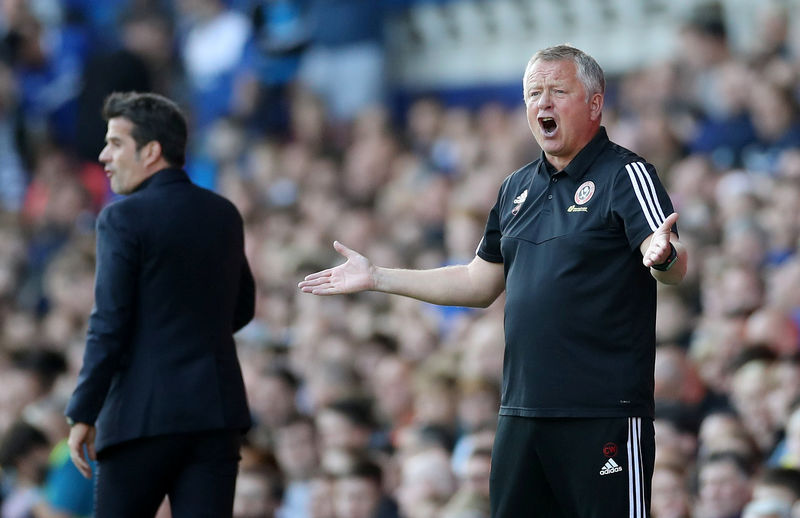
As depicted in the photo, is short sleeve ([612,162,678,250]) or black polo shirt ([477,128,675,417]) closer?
short sleeve ([612,162,678,250])

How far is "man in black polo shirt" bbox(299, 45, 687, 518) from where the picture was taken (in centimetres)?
433

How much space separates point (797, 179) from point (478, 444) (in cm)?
310

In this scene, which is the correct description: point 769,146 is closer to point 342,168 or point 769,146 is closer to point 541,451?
point 342,168

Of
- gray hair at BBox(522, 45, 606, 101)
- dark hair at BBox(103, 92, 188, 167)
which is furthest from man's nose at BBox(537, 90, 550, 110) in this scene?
dark hair at BBox(103, 92, 188, 167)

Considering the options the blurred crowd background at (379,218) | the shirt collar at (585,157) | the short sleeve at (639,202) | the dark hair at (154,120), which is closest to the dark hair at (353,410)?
the blurred crowd background at (379,218)

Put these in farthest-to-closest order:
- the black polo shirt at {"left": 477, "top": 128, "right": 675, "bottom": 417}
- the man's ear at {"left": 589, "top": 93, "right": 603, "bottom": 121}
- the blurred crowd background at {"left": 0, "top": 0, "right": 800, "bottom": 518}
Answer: the blurred crowd background at {"left": 0, "top": 0, "right": 800, "bottom": 518} → the man's ear at {"left": 589, "top": 93, "right": 603, "bottom": 121} → the black polo shirt at {"left": 477, "top": 128, "right": 675, "bottom": 417}

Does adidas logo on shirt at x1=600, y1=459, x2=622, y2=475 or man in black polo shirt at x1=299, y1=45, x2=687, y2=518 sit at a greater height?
man in black polo shirt at x1=299, y1=45, x2=687, y2=518

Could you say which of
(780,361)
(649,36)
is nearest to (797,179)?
(780,361)

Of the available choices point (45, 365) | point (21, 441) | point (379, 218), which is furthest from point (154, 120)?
point (379, 218)

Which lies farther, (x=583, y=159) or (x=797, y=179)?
(x=797, y=179)

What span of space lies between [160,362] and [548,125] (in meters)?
1.69

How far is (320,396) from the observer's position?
899 cm

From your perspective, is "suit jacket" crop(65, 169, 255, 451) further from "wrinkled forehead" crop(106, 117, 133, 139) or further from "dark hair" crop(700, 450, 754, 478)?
"dark hair" crop(700, 450, 754, 478)

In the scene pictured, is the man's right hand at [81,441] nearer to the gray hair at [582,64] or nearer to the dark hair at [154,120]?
the dark hair at [154,120]
